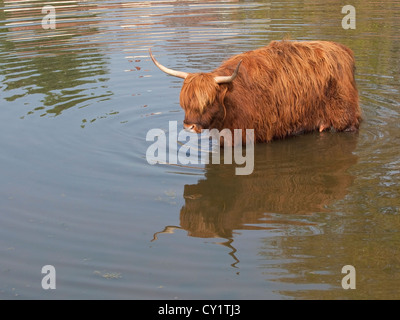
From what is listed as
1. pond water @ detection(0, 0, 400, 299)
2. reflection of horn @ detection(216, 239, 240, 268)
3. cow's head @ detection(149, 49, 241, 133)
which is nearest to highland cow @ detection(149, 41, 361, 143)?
cow's head @ detection(149, 49, 241, 133)

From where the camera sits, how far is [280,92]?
24.9ft

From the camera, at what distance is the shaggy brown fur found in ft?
23.8

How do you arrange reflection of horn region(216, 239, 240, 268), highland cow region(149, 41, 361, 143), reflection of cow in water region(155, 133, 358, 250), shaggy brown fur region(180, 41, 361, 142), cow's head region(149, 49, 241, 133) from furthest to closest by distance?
shaggy brown fur region(180, 41, 361, 142) → highland cow region(149, 41, 361, 143) → cow's head region(149, 49, 241, 133) → reflection of cow in water region(155, 133, 358, 250) → reflection of horn region(216, 239, 240, 268)

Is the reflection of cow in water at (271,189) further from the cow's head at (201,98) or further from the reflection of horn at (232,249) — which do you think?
the cow's head at (201,98)

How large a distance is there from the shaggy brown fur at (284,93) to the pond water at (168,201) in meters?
0.24

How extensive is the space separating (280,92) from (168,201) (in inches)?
85.8

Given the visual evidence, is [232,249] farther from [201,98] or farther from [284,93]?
[284,93]

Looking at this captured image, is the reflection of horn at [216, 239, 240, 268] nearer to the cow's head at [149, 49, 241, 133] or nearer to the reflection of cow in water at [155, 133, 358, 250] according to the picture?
the reflection of cow in water at [155, 133, 358, 250]

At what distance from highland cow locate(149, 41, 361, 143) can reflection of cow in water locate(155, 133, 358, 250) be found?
0.31m

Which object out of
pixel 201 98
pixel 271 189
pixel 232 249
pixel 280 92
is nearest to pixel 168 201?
pixel 271 189

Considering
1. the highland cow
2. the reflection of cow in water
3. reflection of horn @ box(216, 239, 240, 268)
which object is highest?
the highland cow

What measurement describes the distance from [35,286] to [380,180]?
3.45 meters

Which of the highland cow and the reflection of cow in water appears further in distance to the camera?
the highland cow

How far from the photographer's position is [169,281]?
189 inches
